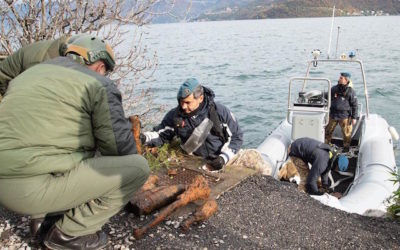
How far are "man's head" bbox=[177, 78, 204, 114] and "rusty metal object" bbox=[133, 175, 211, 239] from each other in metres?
1.01

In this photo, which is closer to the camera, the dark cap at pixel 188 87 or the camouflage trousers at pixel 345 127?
the dark cap at pixel 188 87

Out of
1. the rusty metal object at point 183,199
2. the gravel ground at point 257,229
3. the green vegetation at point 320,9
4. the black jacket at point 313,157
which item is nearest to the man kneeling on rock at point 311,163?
the black jacket at point 313,157

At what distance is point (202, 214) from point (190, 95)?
4.61ft

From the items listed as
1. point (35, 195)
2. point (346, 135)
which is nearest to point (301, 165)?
point (346, 135)

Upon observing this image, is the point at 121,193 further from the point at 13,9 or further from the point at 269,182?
the point at 13,9

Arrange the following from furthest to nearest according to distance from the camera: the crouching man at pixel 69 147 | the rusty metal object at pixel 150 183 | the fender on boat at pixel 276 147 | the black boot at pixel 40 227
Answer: the fender on boat at pixel 276 147, the rusty metal object at pixel 150 183, the black boot at pixel 40 227, the crouching man at pixel 69 147

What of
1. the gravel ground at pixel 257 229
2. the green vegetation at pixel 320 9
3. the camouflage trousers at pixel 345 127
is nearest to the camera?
the gravel ground at pixel 257 229

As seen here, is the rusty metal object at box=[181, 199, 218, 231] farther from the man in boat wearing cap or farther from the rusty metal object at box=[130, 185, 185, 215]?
the man in boat wearing cap

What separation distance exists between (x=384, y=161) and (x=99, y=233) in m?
5.36

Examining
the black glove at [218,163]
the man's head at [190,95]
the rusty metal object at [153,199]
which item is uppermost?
the man's head at [190,95]

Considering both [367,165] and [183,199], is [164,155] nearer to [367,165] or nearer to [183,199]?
[183,199]

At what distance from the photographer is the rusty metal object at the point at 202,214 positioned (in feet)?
10.3

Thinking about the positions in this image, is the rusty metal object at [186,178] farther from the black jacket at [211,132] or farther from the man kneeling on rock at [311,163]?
the man kneeling on rock at [311,163]

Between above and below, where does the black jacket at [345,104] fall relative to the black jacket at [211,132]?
below
